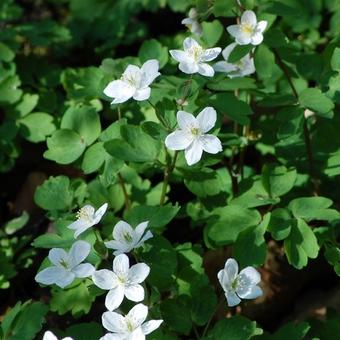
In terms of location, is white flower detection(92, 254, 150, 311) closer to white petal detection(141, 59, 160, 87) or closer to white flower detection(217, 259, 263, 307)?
white flower detection(217, 259, 263, 307)

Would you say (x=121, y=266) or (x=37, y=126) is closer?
(x=121, y=266)

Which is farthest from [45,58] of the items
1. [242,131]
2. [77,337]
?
[77,337]

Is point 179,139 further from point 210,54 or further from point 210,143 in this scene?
point 210,54

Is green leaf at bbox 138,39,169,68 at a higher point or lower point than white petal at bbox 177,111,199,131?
lower

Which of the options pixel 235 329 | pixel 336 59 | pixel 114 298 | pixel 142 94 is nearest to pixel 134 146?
pixel 142 94

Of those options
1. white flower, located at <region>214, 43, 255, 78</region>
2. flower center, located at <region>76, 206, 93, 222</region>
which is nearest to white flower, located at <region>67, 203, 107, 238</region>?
flower center, located at <region>76, 206, 93, 222</region>

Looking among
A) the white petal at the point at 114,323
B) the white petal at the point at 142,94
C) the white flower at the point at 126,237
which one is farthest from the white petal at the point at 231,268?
the white petal at the point at 142,94

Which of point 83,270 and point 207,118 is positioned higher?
point 207,118
